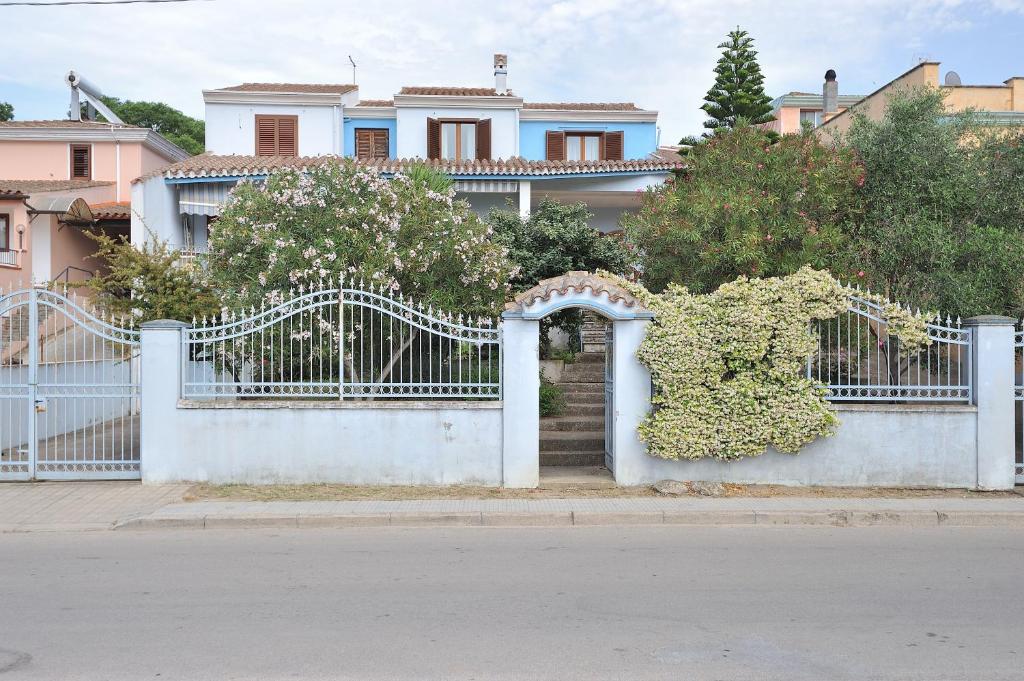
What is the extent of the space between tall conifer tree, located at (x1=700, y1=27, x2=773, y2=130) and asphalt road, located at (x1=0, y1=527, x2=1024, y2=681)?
1944 cm

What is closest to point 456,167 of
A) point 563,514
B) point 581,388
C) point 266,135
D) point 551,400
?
point 266,135

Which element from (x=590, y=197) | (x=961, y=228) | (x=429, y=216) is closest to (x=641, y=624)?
(x=429, y=216)

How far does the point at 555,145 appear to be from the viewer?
1028 inches

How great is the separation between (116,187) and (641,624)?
2565 cm

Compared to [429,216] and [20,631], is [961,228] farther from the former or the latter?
[20,631]

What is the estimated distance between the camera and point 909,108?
43.3 feet

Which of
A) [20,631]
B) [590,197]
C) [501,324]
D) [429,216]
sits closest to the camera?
[20,631]

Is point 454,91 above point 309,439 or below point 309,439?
above

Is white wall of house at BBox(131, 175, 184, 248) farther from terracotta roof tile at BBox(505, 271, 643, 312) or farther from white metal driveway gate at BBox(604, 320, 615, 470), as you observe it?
white metal driveway gate at BBox(604, 320, 615, 470)

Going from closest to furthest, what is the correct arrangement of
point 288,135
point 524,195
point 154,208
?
point 154,208 → point 524,195 → point 288,135

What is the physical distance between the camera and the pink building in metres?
23.2

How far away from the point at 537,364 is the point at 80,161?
2231 centimetres

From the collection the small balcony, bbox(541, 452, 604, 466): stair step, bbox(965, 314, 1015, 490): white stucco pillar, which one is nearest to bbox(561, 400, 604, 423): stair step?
bbox(541, 452, 604, 466): stair step

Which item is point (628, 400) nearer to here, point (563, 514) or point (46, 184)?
point (563, 514)
